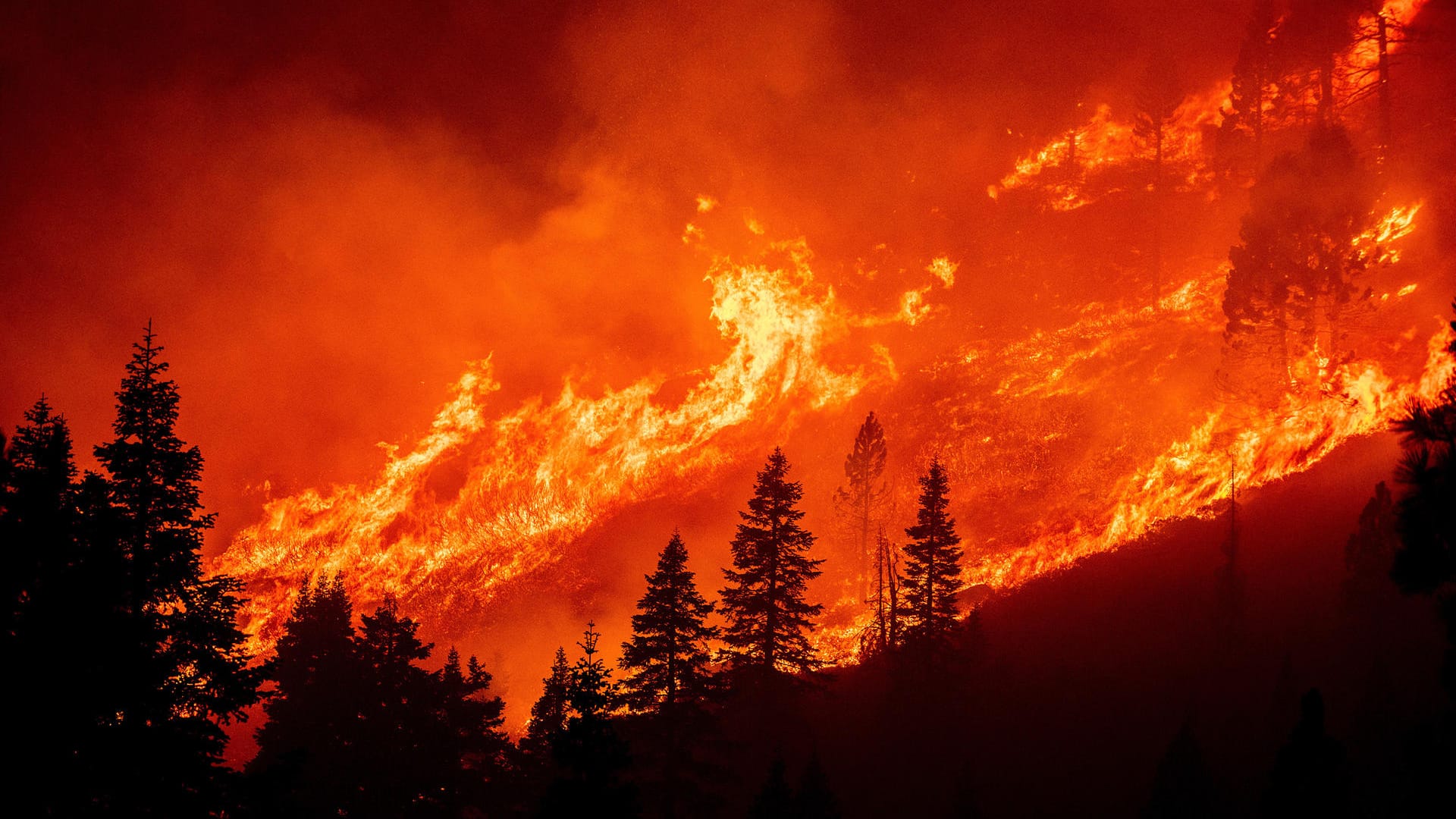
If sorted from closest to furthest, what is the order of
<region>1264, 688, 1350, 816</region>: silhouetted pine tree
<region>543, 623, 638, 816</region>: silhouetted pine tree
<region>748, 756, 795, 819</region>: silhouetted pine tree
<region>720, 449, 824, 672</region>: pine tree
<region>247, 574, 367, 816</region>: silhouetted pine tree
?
<region>543, 623, 638, 816</region>: silhouetted pine tree
<region>1264, 688, 1350, 816</region>: silhouetted pine tree
<region>748, 756, 795, 819</region>: silhouetted pine tree
<region>247, 574, 367, 816</region>: silhouetted pine tree
<region>720, 449, 824, 672</region>: pine tree

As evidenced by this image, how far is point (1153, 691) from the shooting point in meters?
35.5

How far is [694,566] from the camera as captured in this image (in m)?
71.4

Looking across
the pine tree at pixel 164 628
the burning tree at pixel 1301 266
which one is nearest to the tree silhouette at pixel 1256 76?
the burning tree at pixel 1301 266

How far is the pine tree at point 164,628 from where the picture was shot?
12477 millimetres

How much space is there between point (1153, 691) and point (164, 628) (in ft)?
121

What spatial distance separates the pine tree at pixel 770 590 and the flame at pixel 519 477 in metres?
44.8

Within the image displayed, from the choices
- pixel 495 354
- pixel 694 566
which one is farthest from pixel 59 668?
pixel 495 354

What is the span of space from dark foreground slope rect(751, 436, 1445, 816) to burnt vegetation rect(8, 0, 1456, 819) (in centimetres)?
16

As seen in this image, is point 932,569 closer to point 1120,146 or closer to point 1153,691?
point 1153,691

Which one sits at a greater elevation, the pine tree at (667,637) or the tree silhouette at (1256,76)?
the tree silhouette at (1256,76)

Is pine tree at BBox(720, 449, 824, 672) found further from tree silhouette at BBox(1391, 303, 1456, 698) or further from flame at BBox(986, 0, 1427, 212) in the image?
flame at BBox(986, 0, 1427, 212)

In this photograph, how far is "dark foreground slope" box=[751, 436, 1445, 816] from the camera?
97.1ft

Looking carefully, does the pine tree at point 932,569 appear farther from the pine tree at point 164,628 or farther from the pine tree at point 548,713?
the pine tree at point 164,628

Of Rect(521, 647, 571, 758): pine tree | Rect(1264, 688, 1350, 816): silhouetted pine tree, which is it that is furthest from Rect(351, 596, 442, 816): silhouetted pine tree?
Rect(1264, 688, 1350, 816): silhouetted pine tree
